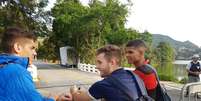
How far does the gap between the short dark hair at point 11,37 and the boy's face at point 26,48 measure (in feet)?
0.15

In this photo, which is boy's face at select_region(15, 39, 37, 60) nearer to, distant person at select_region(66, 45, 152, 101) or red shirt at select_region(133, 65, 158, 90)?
distant person at select_region(66, 45, 152, 101)

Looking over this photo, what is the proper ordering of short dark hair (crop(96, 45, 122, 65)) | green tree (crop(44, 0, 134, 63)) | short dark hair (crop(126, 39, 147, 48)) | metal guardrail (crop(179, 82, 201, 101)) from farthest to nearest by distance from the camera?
green tree (crop(44, 0, 134, 63))
metal guardrail (crop(179, 82, 201, 101))
short dark hair (crop(126, 39, 147, 48))
short dark hair (crop(96, 45, 122, 65))

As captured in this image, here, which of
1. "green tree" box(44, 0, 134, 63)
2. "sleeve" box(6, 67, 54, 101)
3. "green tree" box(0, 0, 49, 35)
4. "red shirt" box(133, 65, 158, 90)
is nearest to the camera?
"sleeve" box(6, 67, 54, 101)

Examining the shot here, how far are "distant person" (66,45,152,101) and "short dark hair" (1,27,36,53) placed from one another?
57 centimetres

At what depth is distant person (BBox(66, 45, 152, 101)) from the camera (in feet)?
11.6

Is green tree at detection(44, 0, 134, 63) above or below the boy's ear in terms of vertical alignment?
above

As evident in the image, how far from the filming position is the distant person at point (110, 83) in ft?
11.6

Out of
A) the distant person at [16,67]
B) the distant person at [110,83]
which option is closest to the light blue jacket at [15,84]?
the distant person at [16,67]

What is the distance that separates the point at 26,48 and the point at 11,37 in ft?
0.45

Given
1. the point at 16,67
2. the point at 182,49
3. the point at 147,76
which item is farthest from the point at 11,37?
the point at 182,49

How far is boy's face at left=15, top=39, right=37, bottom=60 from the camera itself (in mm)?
3455

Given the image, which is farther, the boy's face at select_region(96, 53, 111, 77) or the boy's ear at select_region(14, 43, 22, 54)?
the boy's face at select_region(96, 53, 111, 77)

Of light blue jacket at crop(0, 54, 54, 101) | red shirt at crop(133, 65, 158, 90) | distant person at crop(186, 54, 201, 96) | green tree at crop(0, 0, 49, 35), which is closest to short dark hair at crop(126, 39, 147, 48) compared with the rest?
red shirt at crop(133, 65, 158, 90)

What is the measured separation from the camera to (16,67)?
10.6 feet
